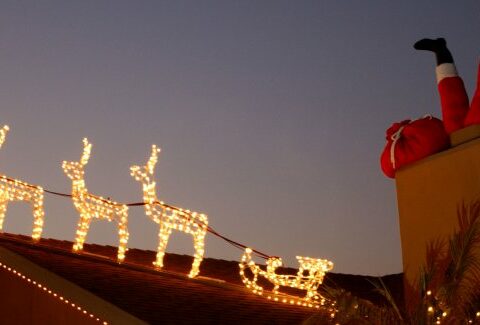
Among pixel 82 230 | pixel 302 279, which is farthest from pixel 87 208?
pixel 302 279

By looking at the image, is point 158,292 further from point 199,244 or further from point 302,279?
point 302,279

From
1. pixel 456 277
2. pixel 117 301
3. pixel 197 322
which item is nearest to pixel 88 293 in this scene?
pixel 117 301

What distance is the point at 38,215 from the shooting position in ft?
30.5

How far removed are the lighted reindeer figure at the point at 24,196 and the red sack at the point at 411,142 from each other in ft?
13.5

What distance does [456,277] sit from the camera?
6.87 meters

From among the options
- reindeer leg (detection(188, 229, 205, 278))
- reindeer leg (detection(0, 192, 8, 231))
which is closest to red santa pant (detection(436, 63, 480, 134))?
reindeer leg (detection(188, 229, 205, 278))

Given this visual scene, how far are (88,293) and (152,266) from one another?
2.32 metres

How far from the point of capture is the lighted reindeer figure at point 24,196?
9289 mm

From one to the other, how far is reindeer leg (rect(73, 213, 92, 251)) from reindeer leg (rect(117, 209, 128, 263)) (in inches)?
15.1

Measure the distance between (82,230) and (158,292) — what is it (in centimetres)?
177

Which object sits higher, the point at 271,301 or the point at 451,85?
the point at 451,85

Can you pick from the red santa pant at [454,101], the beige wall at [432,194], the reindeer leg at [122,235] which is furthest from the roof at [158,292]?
the red santa pant at [454,101]

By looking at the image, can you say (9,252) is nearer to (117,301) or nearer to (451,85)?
(117,301)

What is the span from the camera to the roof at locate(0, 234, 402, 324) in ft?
23.5
